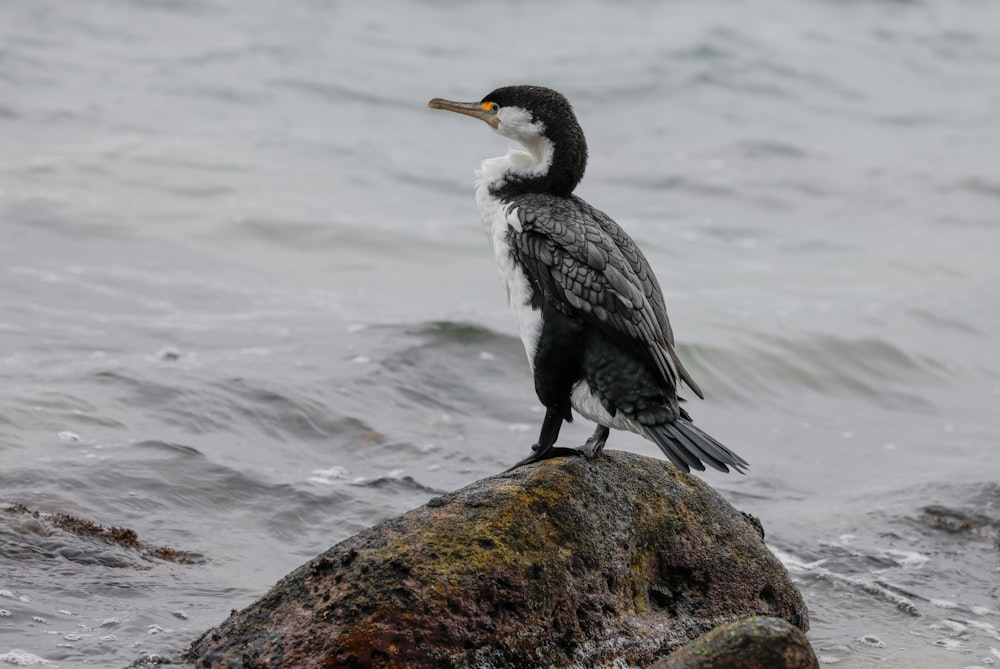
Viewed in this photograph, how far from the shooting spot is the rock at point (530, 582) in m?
4.20

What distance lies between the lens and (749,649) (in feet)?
13.5

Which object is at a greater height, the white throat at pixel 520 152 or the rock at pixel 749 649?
the white throat at pixel 520 152

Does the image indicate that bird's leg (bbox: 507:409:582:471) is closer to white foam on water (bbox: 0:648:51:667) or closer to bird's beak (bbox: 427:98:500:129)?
bird's beak (bbox: 427:98:500:129)

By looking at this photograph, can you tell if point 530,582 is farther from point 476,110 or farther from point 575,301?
point 476,110

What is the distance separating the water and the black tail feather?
5.21ft

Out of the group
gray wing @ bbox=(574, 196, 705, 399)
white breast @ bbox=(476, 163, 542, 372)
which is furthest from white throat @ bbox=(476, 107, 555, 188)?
gray wing @ bbox=(574, 196, 705, 399)

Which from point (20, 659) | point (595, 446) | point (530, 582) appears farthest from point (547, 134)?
point (20, 659)

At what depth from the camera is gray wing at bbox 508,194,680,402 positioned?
4871mm

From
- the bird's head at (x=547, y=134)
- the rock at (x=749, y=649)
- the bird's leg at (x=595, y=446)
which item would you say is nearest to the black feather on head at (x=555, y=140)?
the bird's head at (x=547, y=134)

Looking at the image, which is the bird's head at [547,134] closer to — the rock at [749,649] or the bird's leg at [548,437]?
the bird's leg at [548,437]

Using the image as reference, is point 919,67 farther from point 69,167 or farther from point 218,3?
point 69,167

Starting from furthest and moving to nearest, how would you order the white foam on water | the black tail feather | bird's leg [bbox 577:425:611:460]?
1. bird's leg [bbox 577:425:611:460]
2. the white foam on water
3. the black tail feather

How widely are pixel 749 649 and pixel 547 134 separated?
2.44 meters

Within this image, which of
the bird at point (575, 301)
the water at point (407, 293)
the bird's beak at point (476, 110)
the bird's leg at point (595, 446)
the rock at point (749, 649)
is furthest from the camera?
the water at point (407, 293)
